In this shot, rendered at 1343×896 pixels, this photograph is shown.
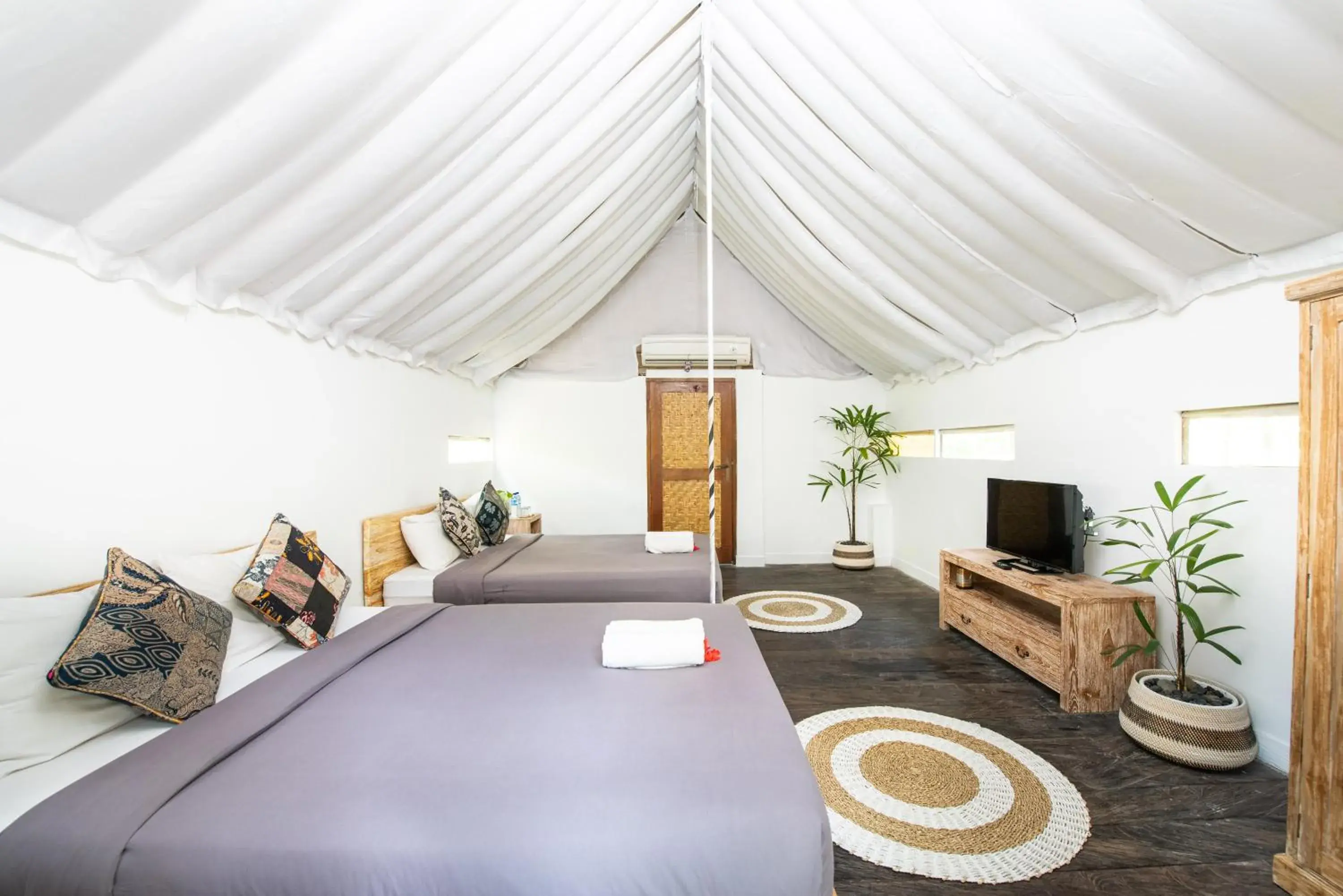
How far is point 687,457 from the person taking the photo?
227 inches

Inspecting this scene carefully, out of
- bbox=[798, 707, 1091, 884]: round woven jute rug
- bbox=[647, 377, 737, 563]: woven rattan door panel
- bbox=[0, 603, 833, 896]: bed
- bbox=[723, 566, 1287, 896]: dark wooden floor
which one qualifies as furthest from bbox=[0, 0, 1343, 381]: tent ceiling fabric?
bbox=[647, 377, 737, 563]: woven rattan door panel

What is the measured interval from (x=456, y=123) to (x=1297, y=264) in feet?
10.4

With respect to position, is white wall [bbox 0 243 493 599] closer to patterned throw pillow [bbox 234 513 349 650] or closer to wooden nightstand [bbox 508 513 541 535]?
patterned throw pillow [bbox 234 513 349 650]

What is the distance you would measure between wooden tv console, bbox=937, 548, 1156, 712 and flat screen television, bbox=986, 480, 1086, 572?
0.14 meters

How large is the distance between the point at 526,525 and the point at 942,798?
3919 mm

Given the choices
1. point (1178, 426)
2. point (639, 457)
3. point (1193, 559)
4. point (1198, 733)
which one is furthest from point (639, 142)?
point (1198, 733)

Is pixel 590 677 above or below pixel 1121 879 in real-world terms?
above

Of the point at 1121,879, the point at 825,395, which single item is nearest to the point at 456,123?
the point at 1121,879

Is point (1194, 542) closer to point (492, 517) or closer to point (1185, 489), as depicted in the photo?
point (1185, 489)

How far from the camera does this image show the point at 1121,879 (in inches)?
62.1

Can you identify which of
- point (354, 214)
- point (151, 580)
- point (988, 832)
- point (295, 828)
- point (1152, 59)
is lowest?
point (988, 832)

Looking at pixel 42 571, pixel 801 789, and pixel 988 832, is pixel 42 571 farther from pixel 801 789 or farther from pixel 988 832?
pixel 988 832

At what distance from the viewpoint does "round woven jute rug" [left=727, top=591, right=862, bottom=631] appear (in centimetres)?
376

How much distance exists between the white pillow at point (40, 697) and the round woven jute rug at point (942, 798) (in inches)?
83.6
